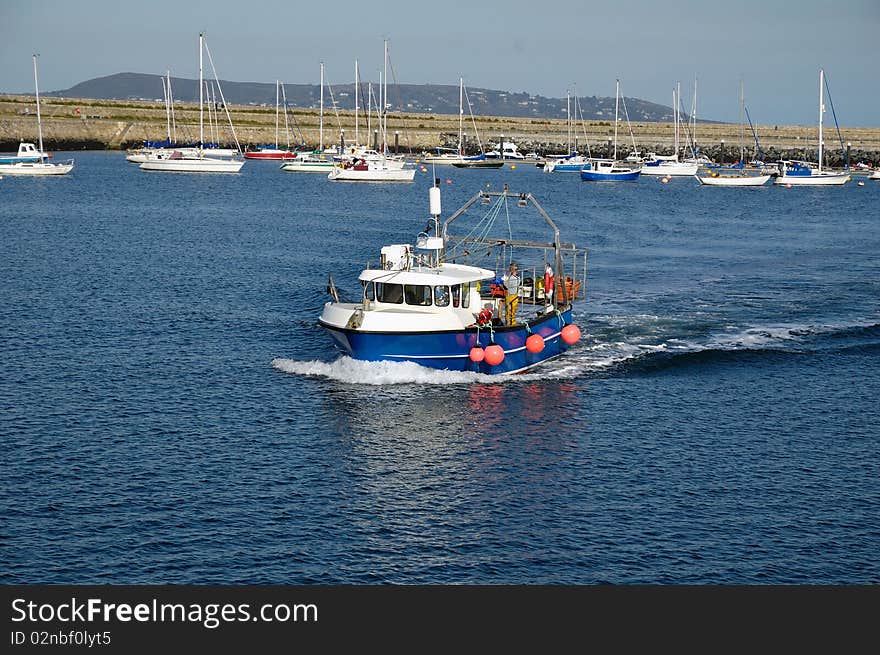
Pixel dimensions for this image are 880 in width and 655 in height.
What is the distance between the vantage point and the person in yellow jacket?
1829 inches

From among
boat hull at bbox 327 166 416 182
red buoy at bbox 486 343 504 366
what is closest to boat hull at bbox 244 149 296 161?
boat hull at bbox 327 166 416 182

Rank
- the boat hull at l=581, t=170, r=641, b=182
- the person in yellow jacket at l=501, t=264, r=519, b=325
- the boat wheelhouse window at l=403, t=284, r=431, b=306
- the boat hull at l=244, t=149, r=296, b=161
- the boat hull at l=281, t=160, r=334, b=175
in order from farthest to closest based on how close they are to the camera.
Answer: the boat hull at l=244, t=149, r=296, b=161
the boat hull at l=281, t=160, r=334, b=175
the boat hull at l=581, t=170, r=641, b=182
the person in yellow jacket at l=501, t=264, r=519, b=325
the boat wheelhouse window at l=403, t=284, r=431, b=306

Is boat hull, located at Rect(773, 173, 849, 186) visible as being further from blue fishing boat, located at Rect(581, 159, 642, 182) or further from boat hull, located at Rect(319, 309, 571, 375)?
boat hull, located at Rect(319, 309, 571, 375)

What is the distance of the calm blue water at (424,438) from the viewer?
1152 inches

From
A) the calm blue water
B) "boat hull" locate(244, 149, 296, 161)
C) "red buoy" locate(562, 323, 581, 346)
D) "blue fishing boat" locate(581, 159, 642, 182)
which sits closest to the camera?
the calm blue water

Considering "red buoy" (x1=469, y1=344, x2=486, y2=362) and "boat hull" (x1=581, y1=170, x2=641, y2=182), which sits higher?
"boat hull" (x1=581, y1=170, x2=641, y2=182)

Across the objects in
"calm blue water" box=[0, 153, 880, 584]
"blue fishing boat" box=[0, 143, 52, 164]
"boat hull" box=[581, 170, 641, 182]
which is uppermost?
"blue fishing boat" box=[0, 143, 52, 164]

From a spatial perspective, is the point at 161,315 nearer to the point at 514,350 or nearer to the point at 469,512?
the point at 514,350

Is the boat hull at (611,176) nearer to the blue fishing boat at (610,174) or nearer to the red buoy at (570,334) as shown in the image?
the blue fishing boat at (610,174)

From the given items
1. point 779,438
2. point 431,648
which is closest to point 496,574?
point 431,648

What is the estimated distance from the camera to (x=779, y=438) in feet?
128

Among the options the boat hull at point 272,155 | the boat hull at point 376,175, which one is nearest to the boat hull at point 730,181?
the boat hull at point 376,175

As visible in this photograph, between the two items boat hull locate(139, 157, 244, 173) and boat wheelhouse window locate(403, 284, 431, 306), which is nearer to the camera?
boat wheelhouse window locate(403, 284, 431, 306)

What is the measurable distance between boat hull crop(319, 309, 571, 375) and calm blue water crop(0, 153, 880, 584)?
59cm
